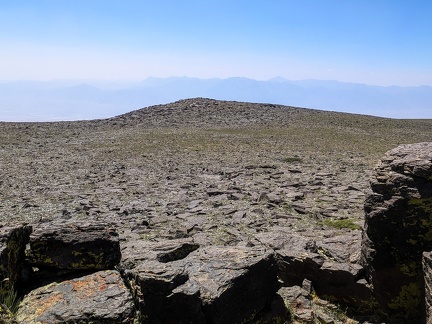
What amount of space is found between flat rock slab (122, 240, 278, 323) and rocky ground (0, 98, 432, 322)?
3.16 meters

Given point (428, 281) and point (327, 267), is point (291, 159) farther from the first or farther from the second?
point (428, 281)

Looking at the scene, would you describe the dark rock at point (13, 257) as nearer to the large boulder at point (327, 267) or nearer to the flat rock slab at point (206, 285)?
the flat rock slab at point (206, 285)

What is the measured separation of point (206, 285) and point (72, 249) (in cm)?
380

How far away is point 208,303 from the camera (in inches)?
344

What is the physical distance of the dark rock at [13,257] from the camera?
9.36m

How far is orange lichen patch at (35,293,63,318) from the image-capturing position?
8.87 meters

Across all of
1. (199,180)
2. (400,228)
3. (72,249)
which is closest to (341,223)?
(400,228)

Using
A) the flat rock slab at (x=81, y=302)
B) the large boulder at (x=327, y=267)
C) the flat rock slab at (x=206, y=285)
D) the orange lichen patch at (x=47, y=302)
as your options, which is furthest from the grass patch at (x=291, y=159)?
the orange lichen patch at (x=47, y=302)

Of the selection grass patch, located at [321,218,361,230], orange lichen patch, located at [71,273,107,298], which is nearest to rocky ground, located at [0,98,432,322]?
grass patch, located at [321,218,361,230]

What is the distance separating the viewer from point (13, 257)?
995 cm

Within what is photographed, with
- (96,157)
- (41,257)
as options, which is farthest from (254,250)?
(96,157)

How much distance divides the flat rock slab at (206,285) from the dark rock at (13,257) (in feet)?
8.63

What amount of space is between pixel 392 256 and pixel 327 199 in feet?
36.4

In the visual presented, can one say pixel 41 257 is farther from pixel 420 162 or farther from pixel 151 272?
pixel 420 162
